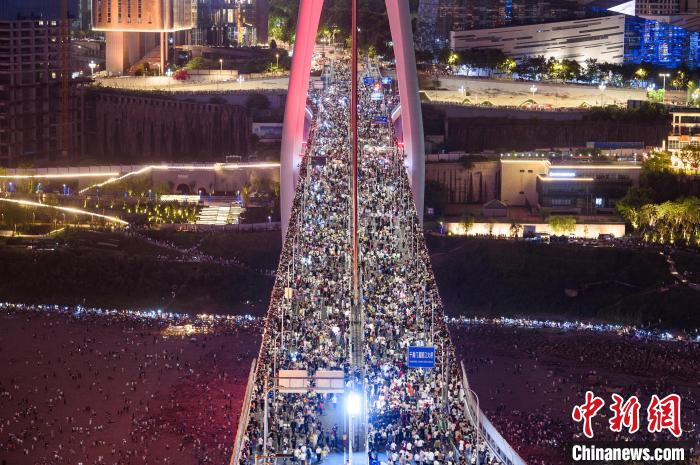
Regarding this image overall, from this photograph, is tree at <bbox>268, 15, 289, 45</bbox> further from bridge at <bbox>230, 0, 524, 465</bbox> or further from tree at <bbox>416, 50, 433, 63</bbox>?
bridge at <bbox>230, 0, 524, 465</bbox>

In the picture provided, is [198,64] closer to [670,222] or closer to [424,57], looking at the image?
[424,57]

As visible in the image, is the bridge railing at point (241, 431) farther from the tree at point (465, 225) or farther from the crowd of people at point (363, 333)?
the tree at point (465, 225)

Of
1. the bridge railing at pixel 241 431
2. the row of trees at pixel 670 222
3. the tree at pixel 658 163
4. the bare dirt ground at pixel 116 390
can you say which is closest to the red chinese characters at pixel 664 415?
the bridge railing at pixel 241 431

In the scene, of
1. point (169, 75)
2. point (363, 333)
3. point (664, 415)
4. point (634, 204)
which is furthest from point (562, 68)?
point (664, 415)

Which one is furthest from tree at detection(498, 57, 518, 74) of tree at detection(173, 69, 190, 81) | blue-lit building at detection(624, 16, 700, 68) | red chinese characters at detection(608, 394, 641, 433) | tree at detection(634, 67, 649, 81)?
red chinese characters at detection(608, 394, 641, 433)

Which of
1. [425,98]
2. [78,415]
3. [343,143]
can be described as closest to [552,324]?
[343,143]

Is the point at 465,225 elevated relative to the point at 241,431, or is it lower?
lower

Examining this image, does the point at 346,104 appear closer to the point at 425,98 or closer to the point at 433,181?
the point at 433,181
